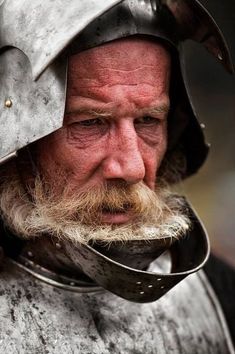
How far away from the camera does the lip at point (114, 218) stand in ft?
7.68

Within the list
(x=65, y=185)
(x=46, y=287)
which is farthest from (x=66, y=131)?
(x=46, y=287)

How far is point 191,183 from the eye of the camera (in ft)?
18.2

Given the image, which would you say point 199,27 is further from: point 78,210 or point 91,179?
point 78,210

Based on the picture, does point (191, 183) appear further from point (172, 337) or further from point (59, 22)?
point (59, 22)

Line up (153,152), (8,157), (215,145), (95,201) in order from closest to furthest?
(8,157), (95,201), (153,152), (215,145)

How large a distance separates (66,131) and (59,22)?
357 millimetres

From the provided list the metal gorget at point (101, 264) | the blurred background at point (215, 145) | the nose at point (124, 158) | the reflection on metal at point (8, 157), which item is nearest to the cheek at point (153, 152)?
the nose at point (124, 158)

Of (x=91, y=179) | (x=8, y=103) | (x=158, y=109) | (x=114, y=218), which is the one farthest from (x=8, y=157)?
(x=158, y=109)

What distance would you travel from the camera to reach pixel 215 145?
211 inches

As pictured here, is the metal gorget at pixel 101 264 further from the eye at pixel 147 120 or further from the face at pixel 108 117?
the eye at pixel 147 120

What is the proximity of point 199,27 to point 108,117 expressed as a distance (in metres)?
0.46

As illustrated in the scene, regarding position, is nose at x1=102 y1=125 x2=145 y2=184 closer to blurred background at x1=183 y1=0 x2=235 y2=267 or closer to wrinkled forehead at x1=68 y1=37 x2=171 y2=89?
wrinkled forehead at x1=68 y1=37 x2=171 y2=89

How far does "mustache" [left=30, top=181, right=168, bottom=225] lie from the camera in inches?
90.1

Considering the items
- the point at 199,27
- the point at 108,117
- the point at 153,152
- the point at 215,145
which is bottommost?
the point at 215,145
